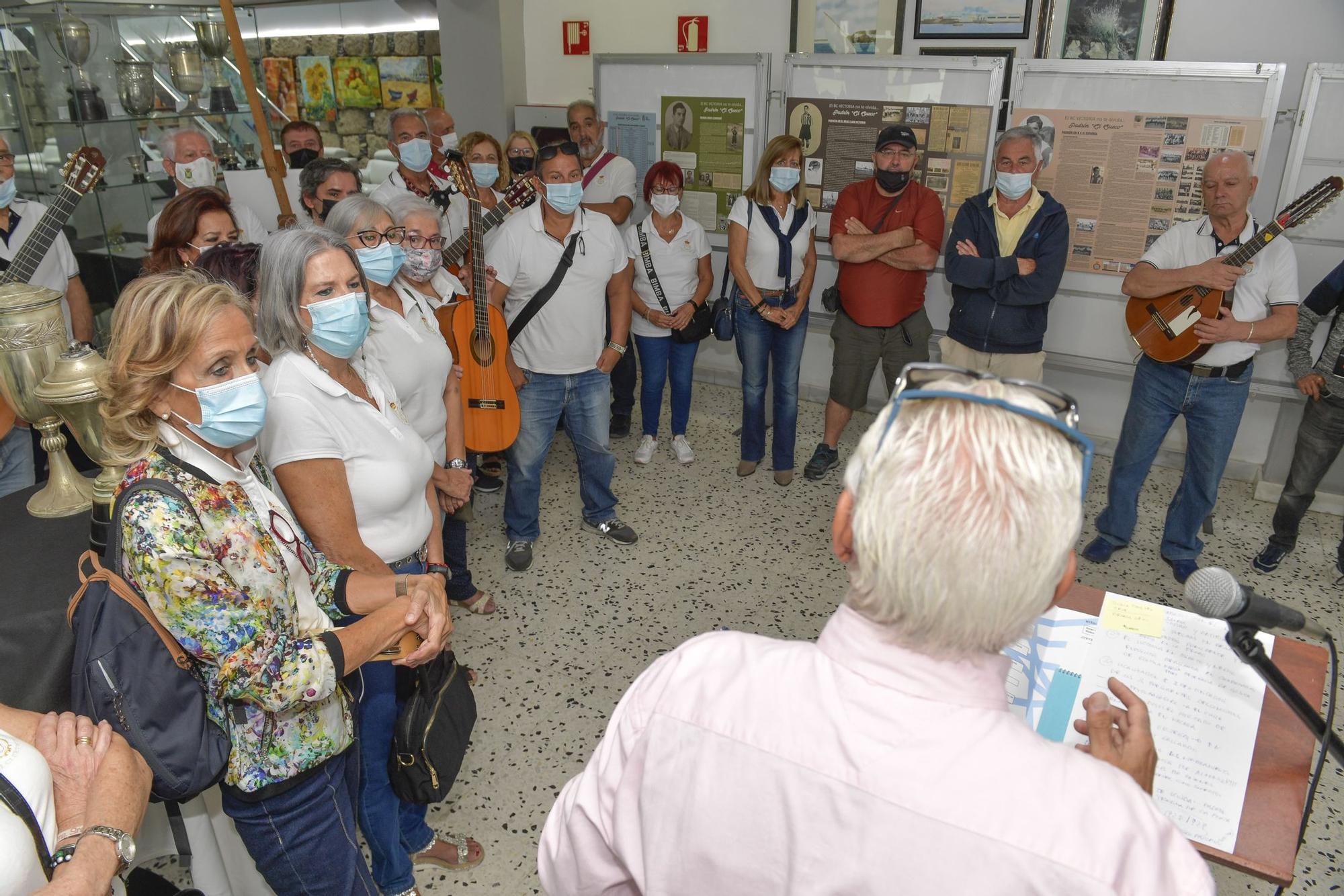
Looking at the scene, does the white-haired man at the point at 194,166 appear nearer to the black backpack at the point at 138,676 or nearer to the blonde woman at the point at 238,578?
the blonde woman at the point at 238,578

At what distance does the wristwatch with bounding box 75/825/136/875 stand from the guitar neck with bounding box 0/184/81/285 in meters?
2.57

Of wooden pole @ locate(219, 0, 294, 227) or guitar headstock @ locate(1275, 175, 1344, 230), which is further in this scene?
guitar headstock @ locate(1275, 175, 1344, 230)

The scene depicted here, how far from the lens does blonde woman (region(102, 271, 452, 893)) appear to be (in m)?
1.38

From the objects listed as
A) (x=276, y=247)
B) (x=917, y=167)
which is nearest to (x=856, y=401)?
(x=917, y=167)

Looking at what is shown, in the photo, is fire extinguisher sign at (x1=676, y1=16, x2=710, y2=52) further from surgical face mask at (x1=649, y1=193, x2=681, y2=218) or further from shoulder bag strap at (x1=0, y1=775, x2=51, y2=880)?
shoulder bag strap at (x1=0, y1=775, x2=51, y2=880)

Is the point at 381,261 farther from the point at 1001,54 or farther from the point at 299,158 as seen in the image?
the point at 1001,54

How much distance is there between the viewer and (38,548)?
1.85m

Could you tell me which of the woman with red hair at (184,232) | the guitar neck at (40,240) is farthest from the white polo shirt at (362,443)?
the guitar neck at (40,240)

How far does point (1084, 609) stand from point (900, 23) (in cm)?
394

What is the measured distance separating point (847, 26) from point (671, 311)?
1.95m

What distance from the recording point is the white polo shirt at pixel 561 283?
3.42 metres

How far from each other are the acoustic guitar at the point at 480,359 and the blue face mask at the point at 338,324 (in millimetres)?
1206

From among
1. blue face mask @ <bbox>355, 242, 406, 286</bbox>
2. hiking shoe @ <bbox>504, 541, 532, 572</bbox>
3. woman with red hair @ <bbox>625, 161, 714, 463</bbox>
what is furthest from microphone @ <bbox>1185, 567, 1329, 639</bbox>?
woman with red hair @ <bbox>625, 161, 714, 463</bbox>

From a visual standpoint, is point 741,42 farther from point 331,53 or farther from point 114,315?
point 114,315
